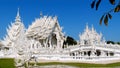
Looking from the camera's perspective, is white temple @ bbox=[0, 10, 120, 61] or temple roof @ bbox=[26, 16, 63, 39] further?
temple roof @ bbox=[26, 16, 63, 39]

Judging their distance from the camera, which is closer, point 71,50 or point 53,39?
point 71,50

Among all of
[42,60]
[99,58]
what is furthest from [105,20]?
[42,60]

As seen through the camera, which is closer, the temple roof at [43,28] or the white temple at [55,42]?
the white temple at [55,42]

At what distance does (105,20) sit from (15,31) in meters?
57.6

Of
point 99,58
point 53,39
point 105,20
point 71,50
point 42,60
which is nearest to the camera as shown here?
point 105,20

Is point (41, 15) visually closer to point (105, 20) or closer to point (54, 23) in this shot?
point (54, 23)

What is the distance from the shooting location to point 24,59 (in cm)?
1762

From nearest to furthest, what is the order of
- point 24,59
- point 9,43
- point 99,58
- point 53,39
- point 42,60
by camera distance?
1. point 24,59
2. point 99,58
3. point 42,60
4. point 53,39
5. point 9,43

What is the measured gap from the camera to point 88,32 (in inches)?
2015

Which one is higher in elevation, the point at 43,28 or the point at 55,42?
the point at 43,28

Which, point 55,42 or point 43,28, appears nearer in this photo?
point 43,28

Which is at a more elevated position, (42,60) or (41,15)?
(41,15)

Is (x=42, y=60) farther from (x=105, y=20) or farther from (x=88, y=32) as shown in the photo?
(x=105, y=20)

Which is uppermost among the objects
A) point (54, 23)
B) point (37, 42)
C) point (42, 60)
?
point (54, 23)
